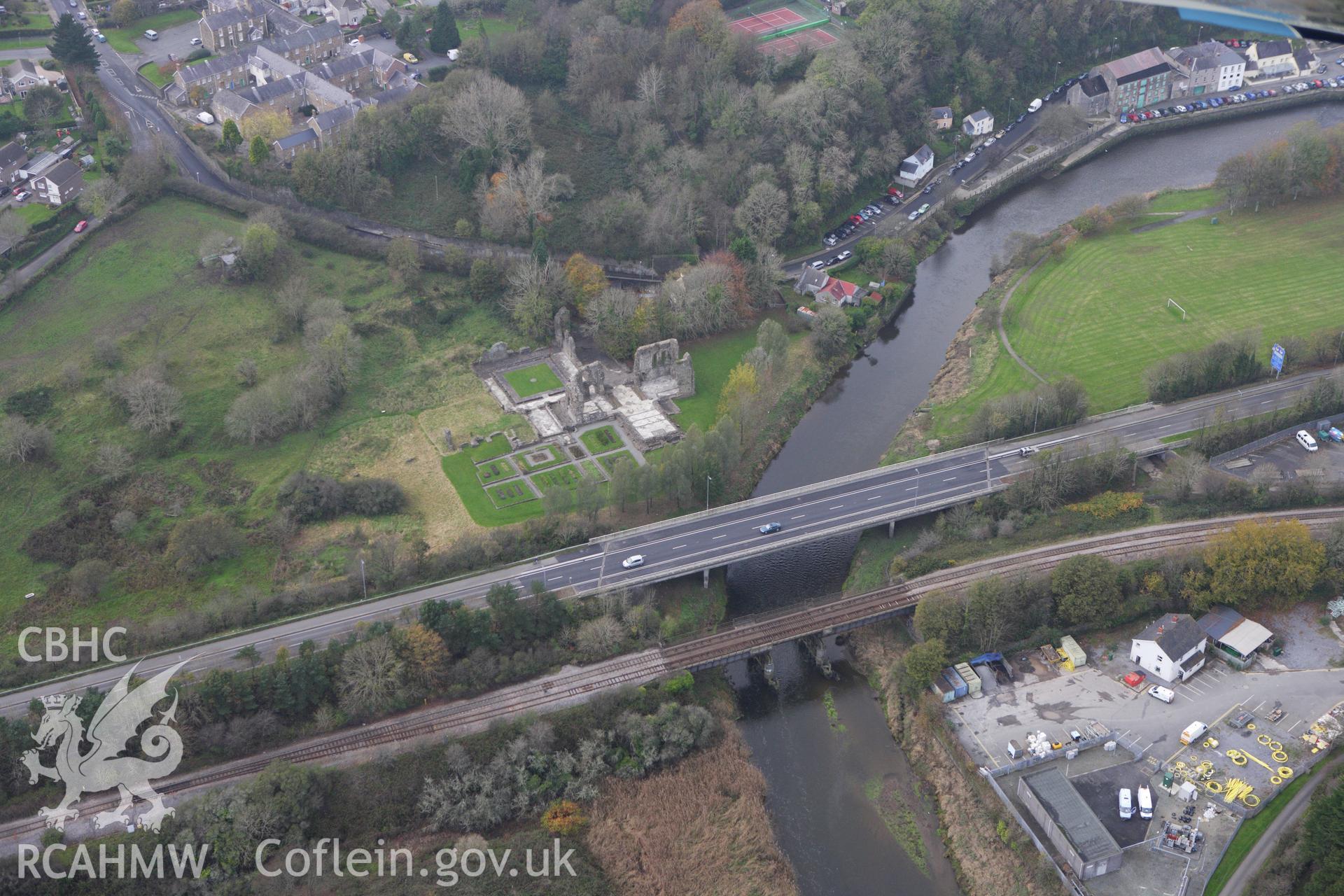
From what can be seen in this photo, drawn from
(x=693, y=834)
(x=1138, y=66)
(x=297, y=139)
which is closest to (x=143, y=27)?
(x=297, y=139)

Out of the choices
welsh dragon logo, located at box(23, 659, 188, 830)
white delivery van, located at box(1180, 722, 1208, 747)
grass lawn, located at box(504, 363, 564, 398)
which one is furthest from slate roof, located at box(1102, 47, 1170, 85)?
welsh dragon logo, located at box(23, 659, 188, 830)

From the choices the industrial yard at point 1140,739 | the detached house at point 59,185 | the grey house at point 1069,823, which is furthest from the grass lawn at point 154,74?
the grey house at point 1069,823

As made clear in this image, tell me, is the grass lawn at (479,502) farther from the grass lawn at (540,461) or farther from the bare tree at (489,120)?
the bare tree at (489,120)

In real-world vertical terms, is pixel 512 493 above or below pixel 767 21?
below

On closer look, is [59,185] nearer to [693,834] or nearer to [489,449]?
[489,449]

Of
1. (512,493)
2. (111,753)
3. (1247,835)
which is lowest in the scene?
(1247,835)

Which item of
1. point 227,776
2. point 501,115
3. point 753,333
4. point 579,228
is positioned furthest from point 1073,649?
point 501,115
